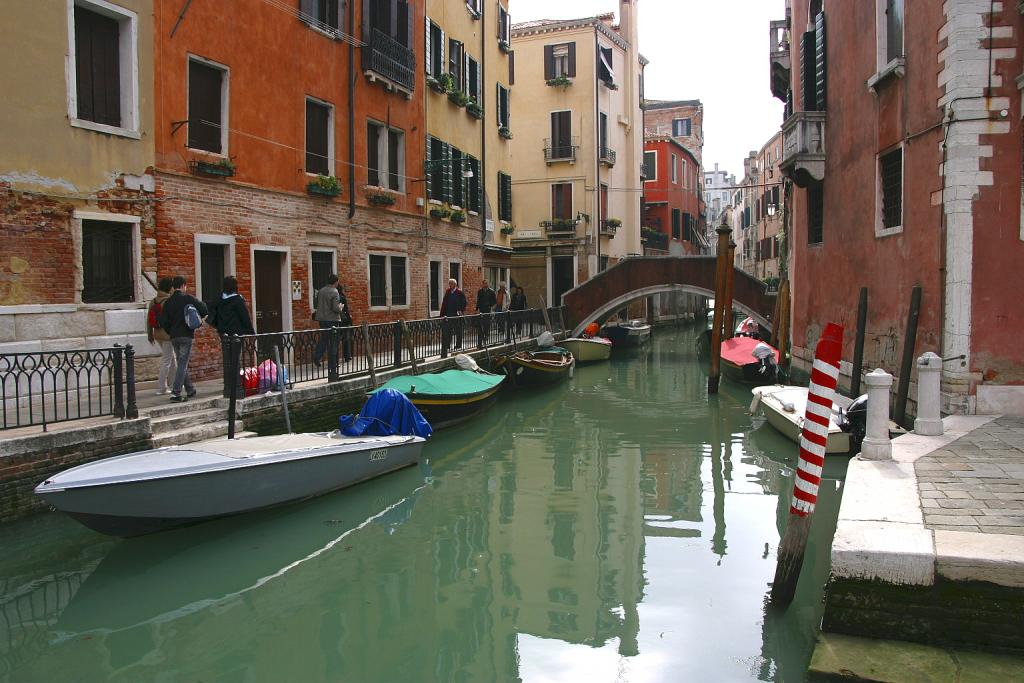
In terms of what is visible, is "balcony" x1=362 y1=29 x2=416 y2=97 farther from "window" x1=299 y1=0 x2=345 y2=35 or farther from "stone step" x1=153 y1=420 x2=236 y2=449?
"stone step" x1=153 y1=420 x2=236 y2=449

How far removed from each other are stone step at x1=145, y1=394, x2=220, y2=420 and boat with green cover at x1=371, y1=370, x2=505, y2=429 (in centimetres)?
233

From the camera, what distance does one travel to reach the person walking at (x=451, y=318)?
1412 centimetres

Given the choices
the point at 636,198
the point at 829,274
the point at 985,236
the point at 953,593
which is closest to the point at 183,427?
the point at 953,593

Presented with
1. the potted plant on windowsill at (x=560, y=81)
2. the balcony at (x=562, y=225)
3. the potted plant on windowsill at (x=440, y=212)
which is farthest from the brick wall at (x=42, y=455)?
the potted plant on windowsill at (x=560, y=81)

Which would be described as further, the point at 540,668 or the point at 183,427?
the point at 183,427

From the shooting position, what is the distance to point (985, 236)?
326 inches

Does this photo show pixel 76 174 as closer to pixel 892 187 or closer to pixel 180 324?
pixel 180 324

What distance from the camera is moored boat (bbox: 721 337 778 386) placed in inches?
659

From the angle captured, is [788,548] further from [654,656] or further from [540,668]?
[540,668]

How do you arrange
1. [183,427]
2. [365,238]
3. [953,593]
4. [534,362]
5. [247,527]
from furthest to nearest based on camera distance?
[534,362] < [365,238] < [183,427] < [247,527] < [953,593]

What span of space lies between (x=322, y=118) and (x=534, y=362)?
20.0 ft

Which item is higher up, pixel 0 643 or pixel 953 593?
pixel 953 593

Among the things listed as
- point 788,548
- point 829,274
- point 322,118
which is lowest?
point 788,548

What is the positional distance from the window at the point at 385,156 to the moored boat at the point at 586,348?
7728 mm
